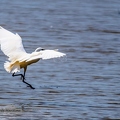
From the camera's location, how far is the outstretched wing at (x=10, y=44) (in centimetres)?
1310

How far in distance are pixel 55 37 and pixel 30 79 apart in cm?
656

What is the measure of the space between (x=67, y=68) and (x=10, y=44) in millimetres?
3551

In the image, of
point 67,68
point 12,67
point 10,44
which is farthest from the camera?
point 67,68

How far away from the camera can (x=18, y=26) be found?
2423 cm

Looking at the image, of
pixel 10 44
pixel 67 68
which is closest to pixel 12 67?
pixel 10 44

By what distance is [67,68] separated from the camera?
16.6 metres

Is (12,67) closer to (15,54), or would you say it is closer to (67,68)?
(15,54)

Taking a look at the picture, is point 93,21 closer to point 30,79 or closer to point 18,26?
point 18,26

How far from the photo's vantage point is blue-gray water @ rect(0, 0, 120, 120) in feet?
39.9

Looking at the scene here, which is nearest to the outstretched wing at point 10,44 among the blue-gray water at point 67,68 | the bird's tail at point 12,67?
the bird's tail at point 12,67

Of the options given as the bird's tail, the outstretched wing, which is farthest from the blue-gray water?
the outstretched wing

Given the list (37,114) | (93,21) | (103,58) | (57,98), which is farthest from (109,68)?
(93,21)

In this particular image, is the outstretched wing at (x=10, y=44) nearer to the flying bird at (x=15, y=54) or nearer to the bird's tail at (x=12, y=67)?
the flying bird at (x=15, y=54)

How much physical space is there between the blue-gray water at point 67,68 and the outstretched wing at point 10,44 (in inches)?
31.6
